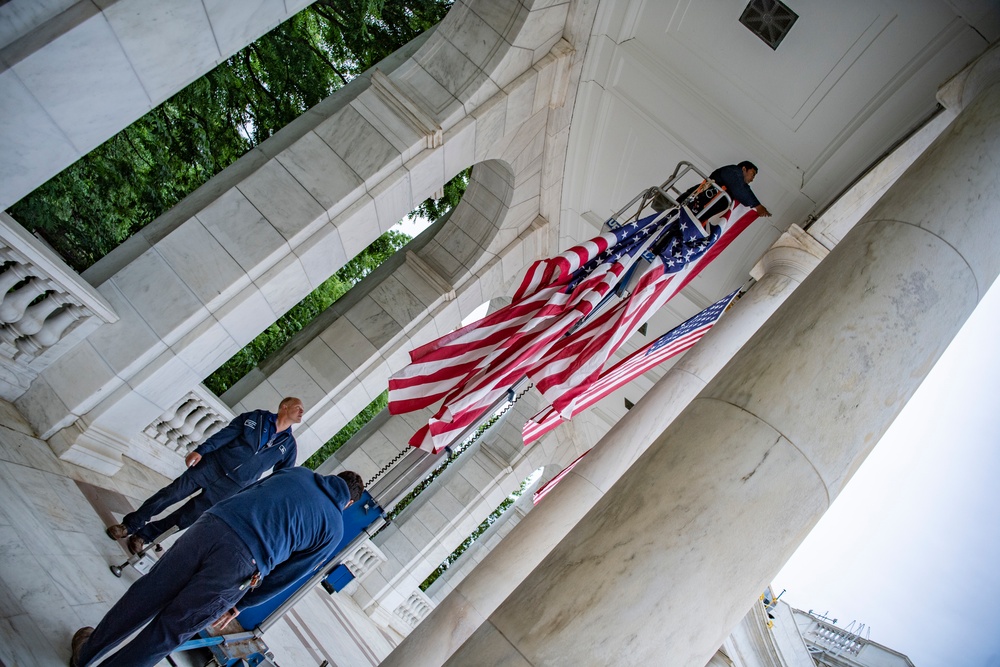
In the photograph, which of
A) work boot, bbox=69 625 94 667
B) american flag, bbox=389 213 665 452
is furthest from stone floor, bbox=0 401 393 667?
american flag, bbox=389 213 665 452

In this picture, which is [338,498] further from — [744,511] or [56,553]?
[744,511]

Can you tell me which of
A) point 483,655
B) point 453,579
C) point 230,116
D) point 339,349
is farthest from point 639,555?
point 453,579

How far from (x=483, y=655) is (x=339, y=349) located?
9.39 meters

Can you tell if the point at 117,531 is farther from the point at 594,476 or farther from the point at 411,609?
the point at 411,609

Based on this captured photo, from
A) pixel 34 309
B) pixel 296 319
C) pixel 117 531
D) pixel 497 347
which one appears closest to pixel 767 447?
pixel 497 347

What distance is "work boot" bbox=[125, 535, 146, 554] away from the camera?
5867mm

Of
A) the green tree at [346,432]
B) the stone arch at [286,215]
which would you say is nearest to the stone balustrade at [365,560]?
the stone arch at [286,215]

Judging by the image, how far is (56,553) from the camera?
4816 mm

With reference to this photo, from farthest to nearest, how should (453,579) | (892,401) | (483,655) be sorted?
(453,579) < (892,401) < (483,655)

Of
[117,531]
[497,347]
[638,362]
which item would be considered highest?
[117,531]

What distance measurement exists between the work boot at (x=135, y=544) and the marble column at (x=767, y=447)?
3623 millimetres

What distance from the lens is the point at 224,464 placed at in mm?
6344

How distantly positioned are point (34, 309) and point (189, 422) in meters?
3.14

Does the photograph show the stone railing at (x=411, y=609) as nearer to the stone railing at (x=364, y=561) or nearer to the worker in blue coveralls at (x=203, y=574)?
the stone railing at (x=364, y=561)
